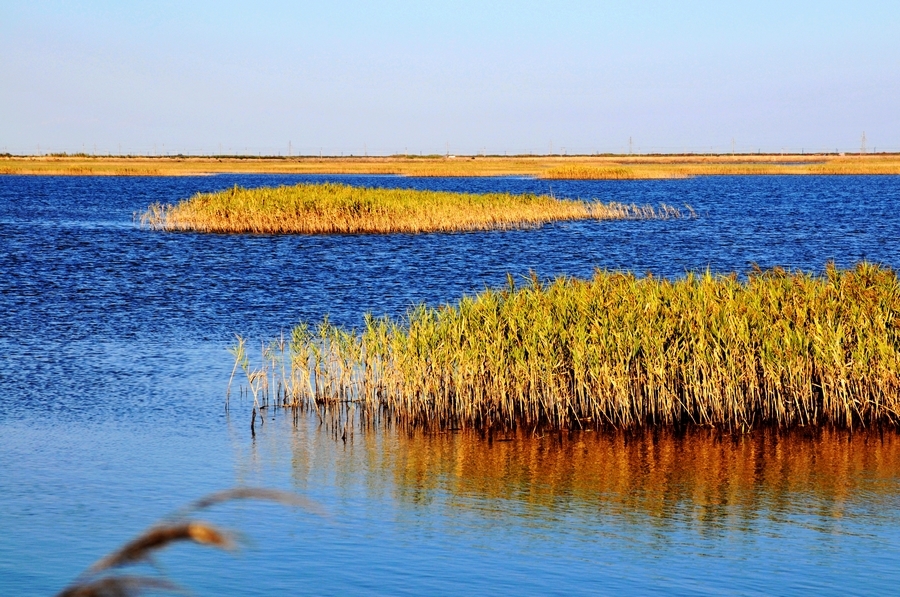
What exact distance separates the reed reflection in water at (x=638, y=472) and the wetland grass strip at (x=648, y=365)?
42 centimetres

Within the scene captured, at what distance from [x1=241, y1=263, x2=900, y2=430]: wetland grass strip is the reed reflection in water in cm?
42

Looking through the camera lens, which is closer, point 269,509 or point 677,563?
point 677,563

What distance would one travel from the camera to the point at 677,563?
8.92 meters

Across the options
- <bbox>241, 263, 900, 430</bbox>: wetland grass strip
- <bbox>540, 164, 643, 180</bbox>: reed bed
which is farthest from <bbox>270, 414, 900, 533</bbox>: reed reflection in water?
<bbox>540, 164, 643, 180</bbox>: reed bed

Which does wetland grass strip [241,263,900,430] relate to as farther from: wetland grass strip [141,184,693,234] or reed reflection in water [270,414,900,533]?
wetland grass strip [141,184,693,234]

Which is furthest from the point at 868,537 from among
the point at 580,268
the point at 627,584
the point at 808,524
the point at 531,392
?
the point at 580,268

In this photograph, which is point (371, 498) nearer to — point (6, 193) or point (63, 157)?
point (6, 193)

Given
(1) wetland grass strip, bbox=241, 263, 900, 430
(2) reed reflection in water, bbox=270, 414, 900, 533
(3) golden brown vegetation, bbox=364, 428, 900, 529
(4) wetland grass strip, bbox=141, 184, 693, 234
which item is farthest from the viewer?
(4) wetland grass strip, bbox=141, 184, 693, 234

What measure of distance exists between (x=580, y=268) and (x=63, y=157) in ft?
541

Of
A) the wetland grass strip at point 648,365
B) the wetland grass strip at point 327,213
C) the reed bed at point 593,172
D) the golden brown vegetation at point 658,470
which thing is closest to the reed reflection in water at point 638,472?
the golden brown vegetation at point 658,470

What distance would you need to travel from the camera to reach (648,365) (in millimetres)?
13664

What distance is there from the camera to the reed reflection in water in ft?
34.1

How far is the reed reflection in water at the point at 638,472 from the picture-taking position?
34.1 feet

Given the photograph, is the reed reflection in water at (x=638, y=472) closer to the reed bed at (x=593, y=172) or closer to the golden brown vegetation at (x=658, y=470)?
the golden brown vegetation at (x=658, y=470)
